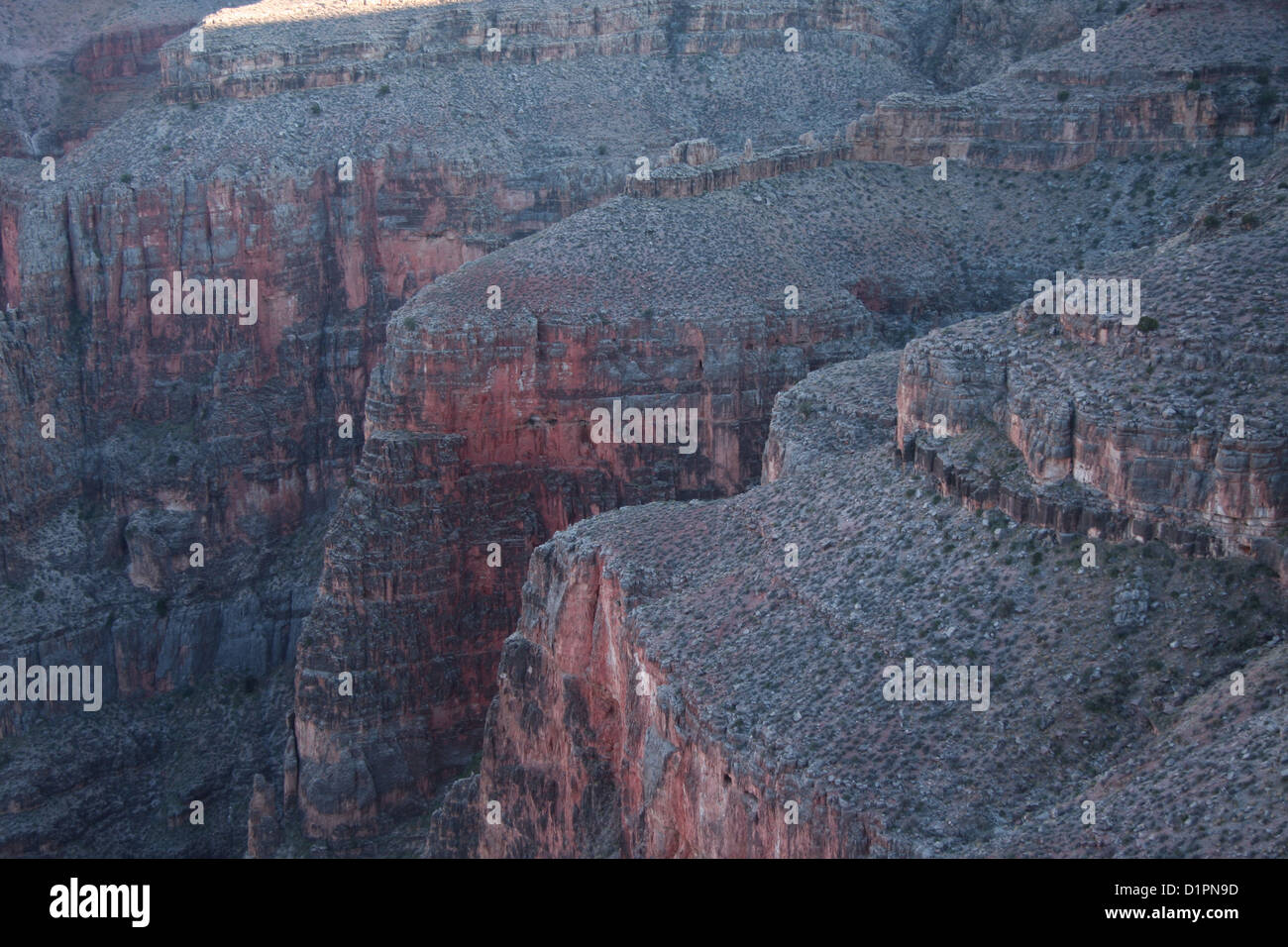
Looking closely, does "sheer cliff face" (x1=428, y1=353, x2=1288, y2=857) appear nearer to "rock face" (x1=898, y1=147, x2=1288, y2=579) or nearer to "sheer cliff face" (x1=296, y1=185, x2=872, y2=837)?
"rock face" (x1=898, y1=147, x2=1288, y2=579)

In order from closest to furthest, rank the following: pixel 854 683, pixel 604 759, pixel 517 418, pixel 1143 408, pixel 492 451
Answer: pixel 1143 408 → pixel 854 683 → pixel 604 759 → pixel 492 451 → pixel 517 418

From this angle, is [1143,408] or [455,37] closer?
[1143,408]

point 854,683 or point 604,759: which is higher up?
point 854,683

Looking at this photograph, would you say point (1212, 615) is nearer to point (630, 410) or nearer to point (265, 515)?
point (630, 410)

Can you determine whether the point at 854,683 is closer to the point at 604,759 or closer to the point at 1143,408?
the point at 1143,408

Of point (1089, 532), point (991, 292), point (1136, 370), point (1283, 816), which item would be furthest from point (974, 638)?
point (991, 292)

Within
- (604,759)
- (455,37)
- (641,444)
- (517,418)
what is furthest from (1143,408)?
(455,37)

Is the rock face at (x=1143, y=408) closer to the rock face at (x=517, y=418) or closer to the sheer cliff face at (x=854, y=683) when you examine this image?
the sheer cliff face at (x=854, y=683)

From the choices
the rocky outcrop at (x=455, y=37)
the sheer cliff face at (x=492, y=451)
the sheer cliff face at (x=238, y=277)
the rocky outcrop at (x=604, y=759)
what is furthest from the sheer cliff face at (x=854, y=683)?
the rocky outcrop at (x=455, y=37)
